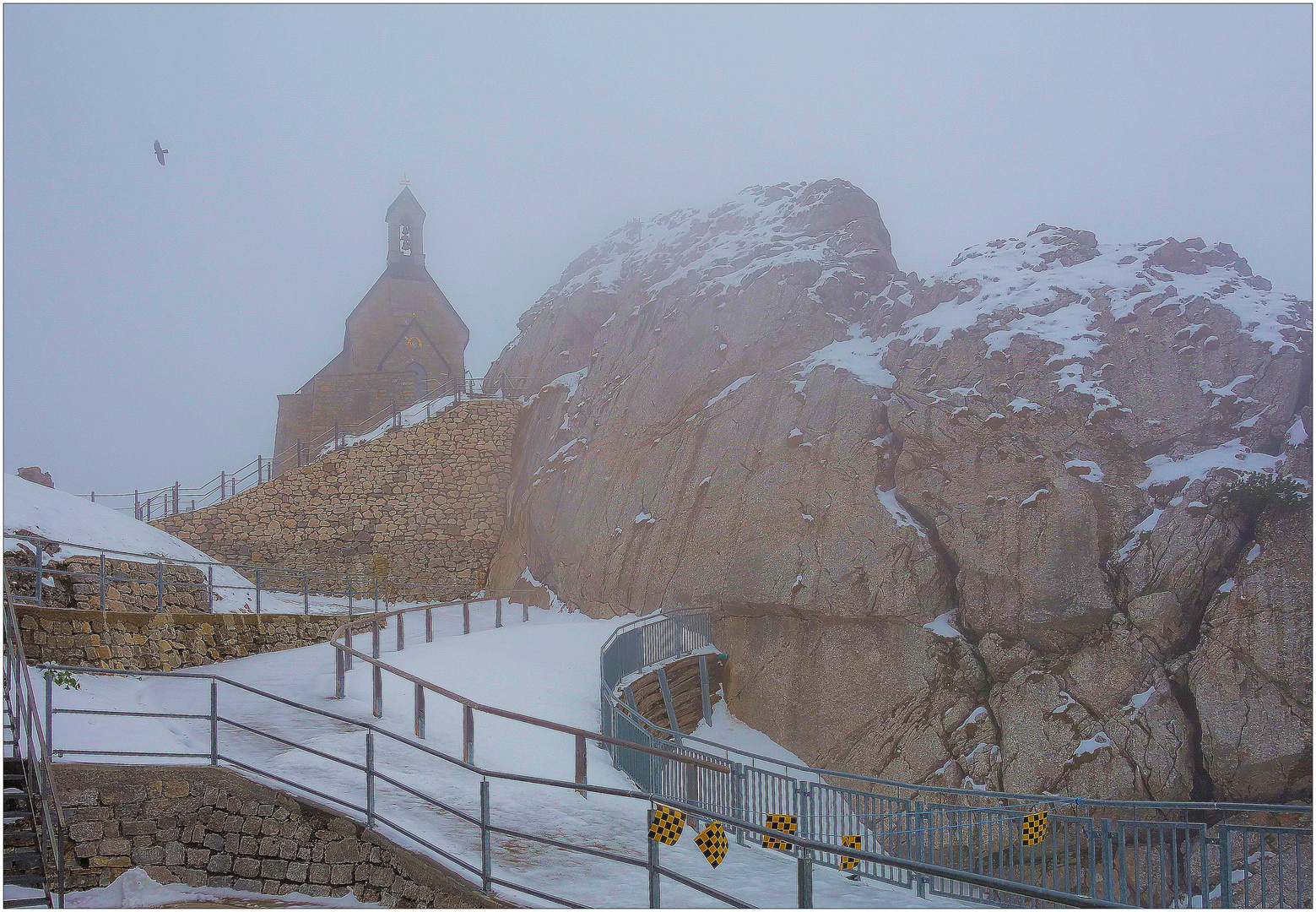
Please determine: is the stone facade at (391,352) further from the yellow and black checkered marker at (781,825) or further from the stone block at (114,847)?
the yellow and black checkered marker at (781,825)

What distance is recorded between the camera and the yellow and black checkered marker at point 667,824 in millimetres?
5656

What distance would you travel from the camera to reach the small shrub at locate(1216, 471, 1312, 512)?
1596 centimetres

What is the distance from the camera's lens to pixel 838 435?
20.1 m

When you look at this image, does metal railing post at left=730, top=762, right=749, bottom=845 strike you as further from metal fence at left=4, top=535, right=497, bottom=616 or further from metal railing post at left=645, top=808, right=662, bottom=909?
metal fence at left=4, top=535, right=497, bottom=616

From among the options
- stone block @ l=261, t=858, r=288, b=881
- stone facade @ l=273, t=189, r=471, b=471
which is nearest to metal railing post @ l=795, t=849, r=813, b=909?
stone block @ l=261, t=858, r=288, b=881

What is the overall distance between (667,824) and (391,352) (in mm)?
33060

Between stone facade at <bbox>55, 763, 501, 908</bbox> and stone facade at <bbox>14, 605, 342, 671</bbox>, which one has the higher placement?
stone facade at <bbox>14, 605, 342, 671</bbox>

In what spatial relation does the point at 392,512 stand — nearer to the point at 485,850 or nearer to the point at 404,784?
the point at 404,784

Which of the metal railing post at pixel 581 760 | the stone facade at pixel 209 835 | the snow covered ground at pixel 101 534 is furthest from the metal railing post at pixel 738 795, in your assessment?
the snow covered ground at pixel 101 534

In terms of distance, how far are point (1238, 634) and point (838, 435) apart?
778 centimetres

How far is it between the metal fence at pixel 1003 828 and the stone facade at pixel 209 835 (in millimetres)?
3446

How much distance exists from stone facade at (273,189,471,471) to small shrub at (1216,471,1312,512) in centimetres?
2362

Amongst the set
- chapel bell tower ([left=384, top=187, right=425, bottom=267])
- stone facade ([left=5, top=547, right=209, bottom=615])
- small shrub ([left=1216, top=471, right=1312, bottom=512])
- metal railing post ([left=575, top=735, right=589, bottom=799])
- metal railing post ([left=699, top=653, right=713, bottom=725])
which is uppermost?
chapel bell tower ([left=384, top=187, right=425, bottom=267])

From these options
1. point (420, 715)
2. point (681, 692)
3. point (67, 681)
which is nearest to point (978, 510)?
point (681, 692)
